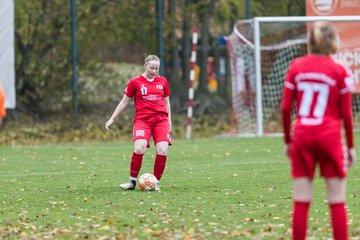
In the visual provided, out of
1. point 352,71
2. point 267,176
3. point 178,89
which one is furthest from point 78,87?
point 267,176

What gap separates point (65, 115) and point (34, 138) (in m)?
1.33

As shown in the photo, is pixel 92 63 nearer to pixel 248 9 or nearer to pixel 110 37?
pixel 110 37

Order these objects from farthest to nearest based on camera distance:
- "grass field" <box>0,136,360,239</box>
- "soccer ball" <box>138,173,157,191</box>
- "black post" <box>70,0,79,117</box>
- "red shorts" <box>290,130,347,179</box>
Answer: "black post" <box>70,0,79,117</box> → "soccer ball" <box>138,173,157,191</box> → "grass field" <box>0,136,360,239</box> → "red shorts" <box>290,130,347,179</box>

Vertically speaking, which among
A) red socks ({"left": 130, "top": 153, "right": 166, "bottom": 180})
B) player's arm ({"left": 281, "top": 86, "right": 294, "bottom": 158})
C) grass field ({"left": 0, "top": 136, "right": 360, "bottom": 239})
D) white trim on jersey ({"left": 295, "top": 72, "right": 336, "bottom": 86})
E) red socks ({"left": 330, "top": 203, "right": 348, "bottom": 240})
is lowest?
grass field ({"left": 0, "top": 136, "right": 360, "bottom": 239})

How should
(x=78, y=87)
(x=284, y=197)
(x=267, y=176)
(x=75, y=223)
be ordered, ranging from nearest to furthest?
(x=75, y=223) < (x=284, y=197) < (x=267, y=176) < (x=78, y=87)

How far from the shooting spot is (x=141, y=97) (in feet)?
43.7

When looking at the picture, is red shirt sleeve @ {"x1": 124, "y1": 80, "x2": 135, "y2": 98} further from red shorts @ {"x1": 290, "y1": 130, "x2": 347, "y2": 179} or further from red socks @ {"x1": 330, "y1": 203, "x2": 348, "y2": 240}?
red socks @ {"x1": 330, "y1": 203, "x2": 348, "y2": 240}

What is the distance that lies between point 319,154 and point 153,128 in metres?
5.87

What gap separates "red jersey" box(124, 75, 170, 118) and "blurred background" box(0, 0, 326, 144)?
1168 centimetres

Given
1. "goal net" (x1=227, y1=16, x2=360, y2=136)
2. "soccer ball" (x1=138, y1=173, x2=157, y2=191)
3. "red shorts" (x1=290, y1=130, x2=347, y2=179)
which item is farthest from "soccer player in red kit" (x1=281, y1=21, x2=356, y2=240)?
"goal net" (x1=227, y1=16, x2=360, y2=136)

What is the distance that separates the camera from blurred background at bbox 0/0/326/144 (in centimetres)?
2583

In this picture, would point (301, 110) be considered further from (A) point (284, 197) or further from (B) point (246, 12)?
(B) point (246, 12)

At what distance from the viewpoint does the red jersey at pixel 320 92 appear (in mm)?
7602

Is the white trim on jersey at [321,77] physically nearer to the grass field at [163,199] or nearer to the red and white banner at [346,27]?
the grass field at [163,199]
